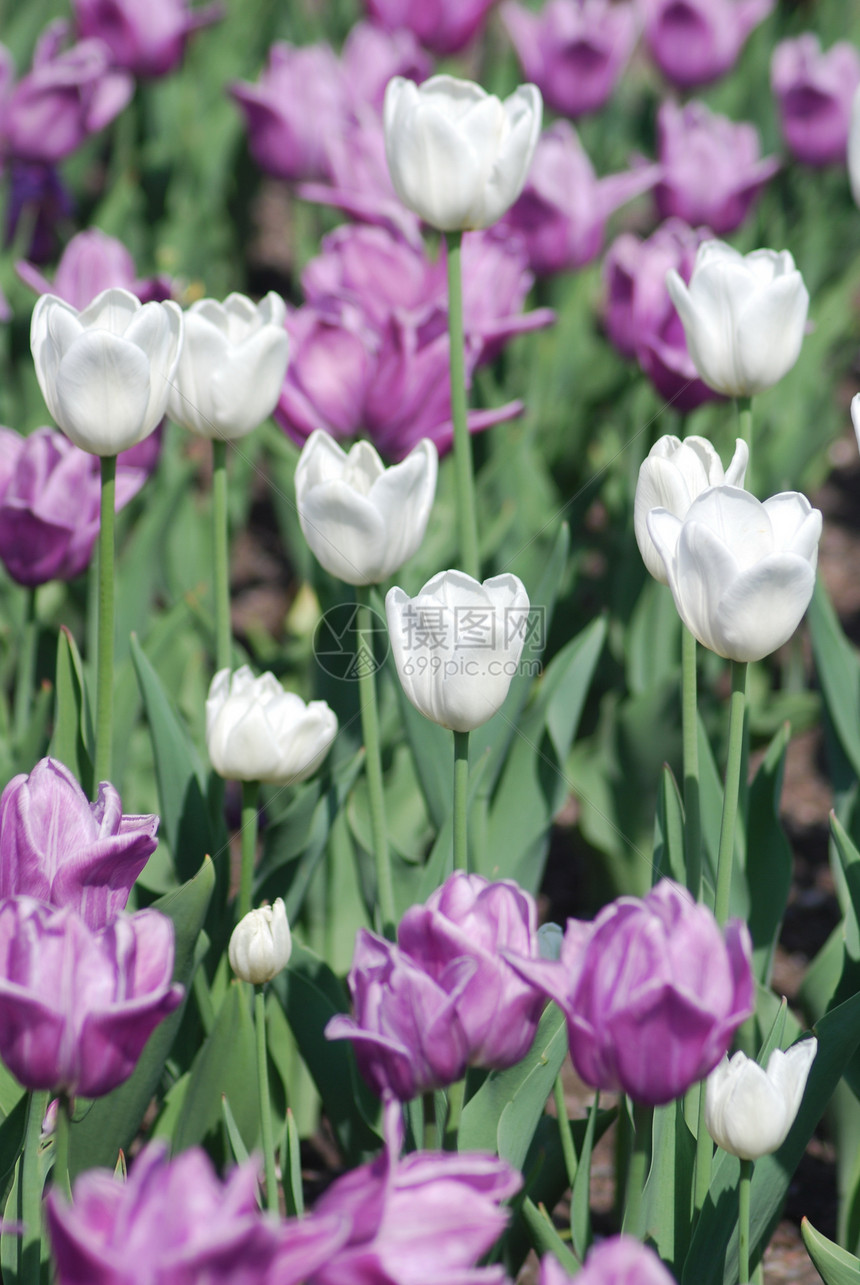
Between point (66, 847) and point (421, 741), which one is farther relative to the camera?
point (421, 741)

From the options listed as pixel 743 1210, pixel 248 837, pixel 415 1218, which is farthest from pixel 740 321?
pixel 415 1218

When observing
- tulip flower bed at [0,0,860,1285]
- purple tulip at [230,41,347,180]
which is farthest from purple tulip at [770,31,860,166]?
purple tulip at [230,41,347,180]

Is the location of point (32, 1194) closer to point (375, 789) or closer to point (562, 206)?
point (375, 789)

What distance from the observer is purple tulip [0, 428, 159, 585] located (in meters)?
1.41

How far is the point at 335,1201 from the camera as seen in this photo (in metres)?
0.63

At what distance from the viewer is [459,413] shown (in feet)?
4.31

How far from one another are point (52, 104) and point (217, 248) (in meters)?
0.75

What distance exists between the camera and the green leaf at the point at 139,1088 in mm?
1018

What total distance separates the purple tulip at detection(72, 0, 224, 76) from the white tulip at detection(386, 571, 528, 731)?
229 centimetres

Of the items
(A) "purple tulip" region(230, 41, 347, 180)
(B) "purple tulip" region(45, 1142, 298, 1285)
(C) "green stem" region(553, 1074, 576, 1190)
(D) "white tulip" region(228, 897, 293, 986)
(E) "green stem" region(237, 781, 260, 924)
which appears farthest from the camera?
(A) "purple tulip" region(230, 41, 347, 180)

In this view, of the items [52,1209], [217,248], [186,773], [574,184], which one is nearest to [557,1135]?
[186,773]

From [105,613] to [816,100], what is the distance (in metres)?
2.27

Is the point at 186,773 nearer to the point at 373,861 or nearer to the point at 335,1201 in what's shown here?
the point at 373,861

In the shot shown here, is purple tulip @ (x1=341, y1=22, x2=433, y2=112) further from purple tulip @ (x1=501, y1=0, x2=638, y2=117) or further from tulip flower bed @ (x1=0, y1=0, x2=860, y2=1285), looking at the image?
purple tulip @ (x1=501, y1=0, x2=638, y2=117)
